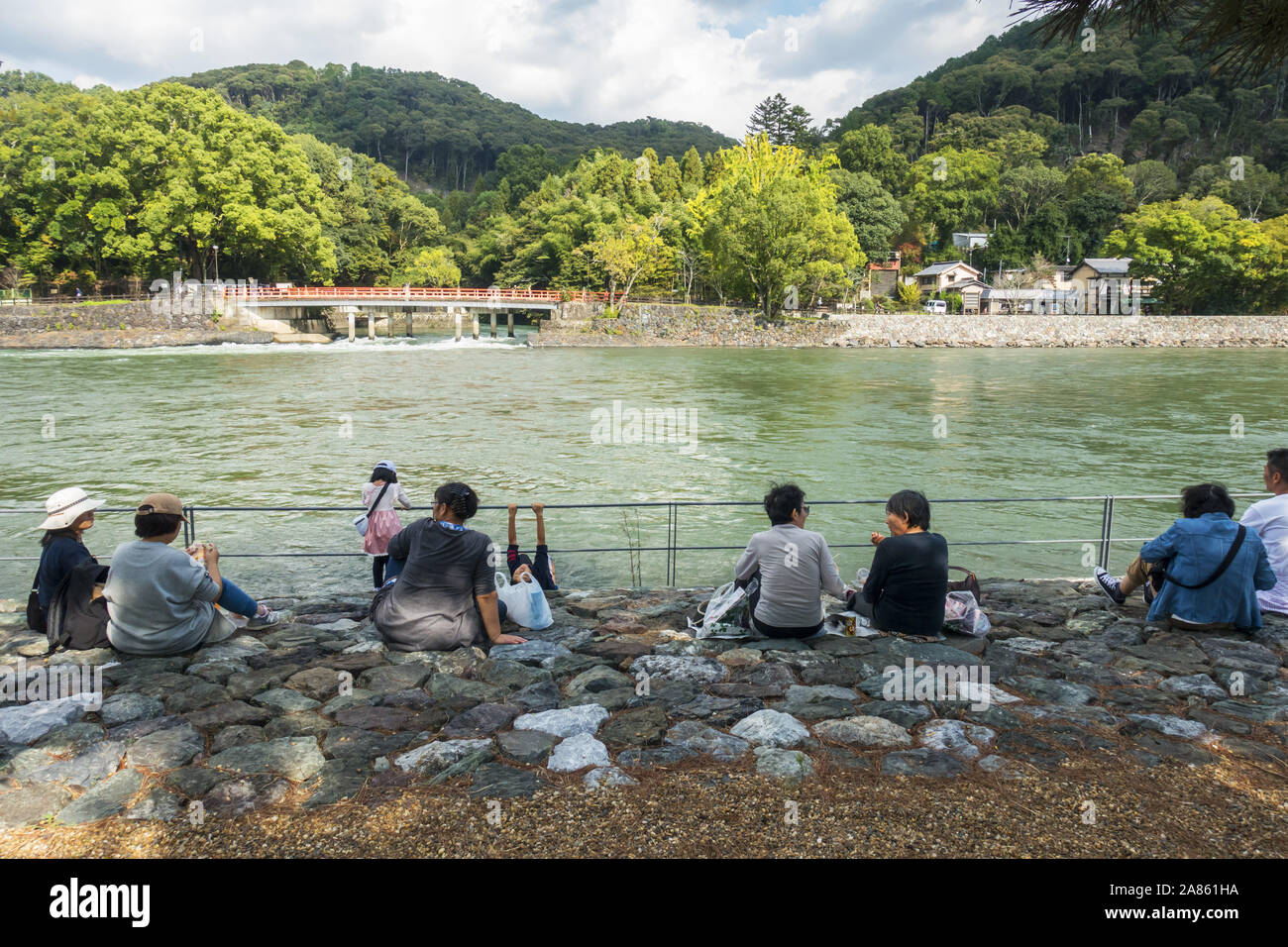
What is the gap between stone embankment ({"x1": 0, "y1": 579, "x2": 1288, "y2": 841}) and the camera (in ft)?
12.8

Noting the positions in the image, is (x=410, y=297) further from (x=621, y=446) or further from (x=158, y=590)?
(x=158, y=590)

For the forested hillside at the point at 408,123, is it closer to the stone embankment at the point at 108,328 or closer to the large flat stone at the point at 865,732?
the stone embankment at the point at 108,328

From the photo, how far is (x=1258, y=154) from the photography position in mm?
104438

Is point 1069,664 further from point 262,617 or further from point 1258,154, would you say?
point 1258,154

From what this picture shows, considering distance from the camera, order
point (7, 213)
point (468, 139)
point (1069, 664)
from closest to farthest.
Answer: point (1069, 664)
point (7, 213)
point (468, 139)

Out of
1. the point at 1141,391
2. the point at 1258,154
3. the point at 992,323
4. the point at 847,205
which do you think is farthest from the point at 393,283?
the point at 1258,154

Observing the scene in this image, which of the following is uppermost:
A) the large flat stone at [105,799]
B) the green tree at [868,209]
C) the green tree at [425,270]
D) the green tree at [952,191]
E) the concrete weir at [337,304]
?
the green tree at [952,191]

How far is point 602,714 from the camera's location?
4.60 metres

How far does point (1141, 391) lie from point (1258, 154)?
311ft

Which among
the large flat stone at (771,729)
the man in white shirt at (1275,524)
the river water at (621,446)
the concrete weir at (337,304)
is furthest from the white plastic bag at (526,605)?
the concrete weir at (337,304)

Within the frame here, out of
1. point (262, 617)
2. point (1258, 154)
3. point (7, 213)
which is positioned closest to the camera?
point (262, 617)

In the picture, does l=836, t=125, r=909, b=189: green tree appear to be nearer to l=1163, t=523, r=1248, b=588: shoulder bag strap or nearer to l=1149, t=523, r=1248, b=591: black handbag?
l=1149, t=523, r=1248, b=591: black handbag

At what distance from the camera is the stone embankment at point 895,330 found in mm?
60000

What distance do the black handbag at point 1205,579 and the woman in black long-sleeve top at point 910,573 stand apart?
1617mm
